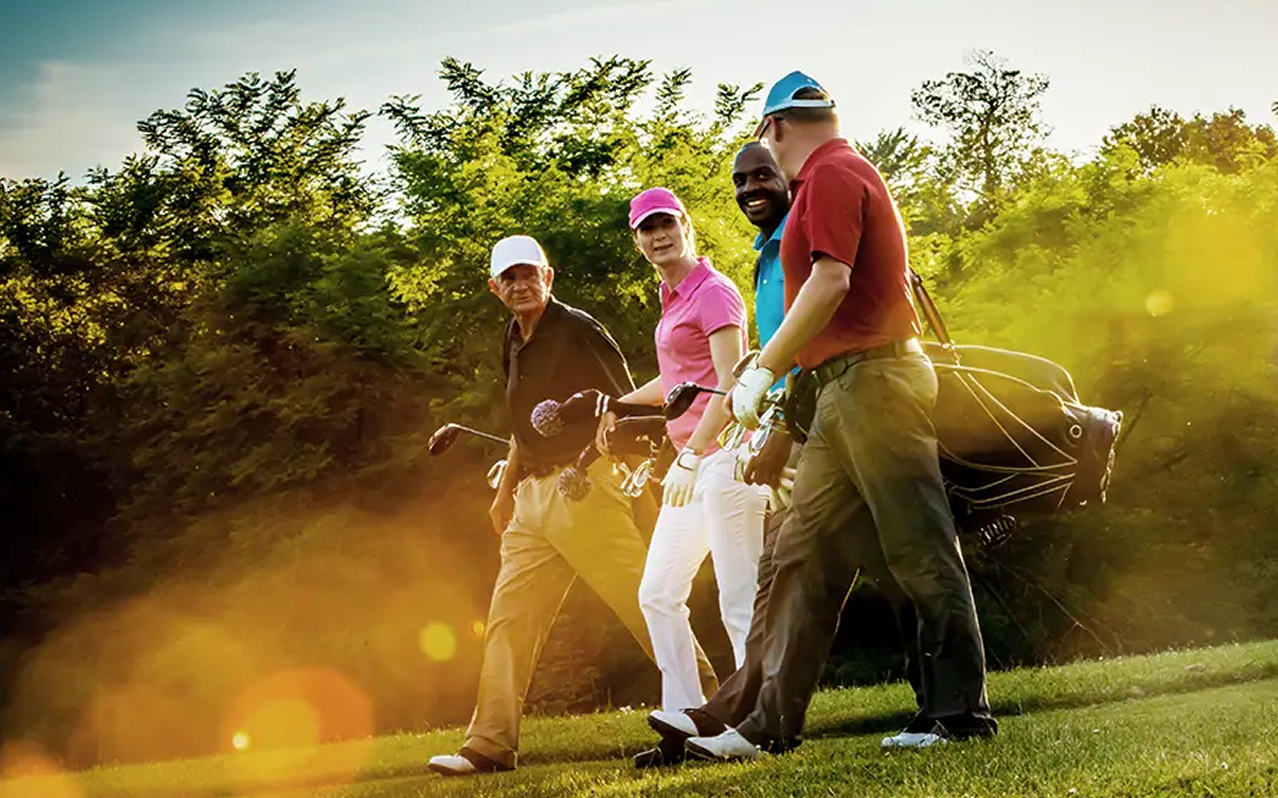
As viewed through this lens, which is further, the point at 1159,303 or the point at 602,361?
the point at 1159,303

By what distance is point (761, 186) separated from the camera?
7.87m

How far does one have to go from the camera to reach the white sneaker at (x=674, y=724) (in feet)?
22.9

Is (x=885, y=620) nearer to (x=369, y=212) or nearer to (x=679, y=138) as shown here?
(x=679, y=138)

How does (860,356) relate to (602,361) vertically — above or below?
below

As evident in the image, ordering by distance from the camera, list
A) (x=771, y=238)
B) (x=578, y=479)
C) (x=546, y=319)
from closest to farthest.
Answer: (x=771, y=238)
(x=578, y=479)
(x=546, y=319)

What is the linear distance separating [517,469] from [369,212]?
31.0 meters

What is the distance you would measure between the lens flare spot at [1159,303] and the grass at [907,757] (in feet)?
54.3

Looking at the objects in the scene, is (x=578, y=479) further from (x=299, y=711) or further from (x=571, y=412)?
(x=299, y=711)

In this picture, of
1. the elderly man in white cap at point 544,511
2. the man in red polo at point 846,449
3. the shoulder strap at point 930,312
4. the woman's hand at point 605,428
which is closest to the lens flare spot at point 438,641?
the elderly man in white cap at point 544,511

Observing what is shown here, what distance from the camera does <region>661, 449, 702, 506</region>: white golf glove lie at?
8.02 metres

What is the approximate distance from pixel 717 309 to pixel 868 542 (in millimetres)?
2035

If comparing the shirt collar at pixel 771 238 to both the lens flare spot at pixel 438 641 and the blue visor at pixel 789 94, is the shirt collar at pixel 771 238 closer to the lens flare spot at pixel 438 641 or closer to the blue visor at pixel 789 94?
the blue visor at pixel 789 94

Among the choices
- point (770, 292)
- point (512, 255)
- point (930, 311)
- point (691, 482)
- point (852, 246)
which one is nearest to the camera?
point (852, 246)

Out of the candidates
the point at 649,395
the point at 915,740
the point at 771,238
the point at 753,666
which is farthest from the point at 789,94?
the point at 649,395
